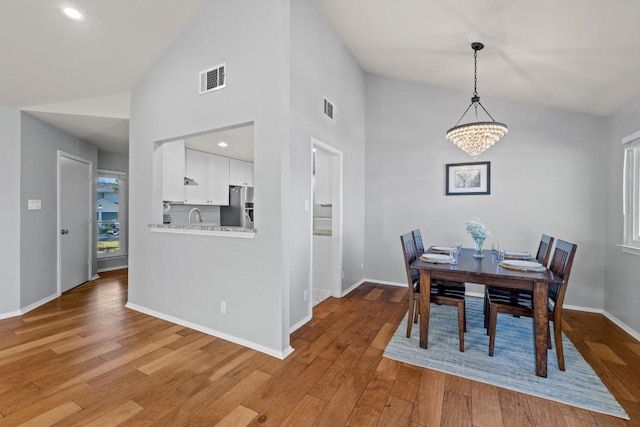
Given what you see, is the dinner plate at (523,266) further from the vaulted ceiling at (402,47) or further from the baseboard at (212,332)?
the baseboard at (212,332)

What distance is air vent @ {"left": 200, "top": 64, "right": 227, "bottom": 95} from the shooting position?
2.86m

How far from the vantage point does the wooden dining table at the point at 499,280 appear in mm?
2148

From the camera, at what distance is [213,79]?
2938 millimetres

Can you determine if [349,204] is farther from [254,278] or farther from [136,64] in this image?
[136,64]

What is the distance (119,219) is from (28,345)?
378cm

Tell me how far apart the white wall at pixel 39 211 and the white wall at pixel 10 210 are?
0.05 m

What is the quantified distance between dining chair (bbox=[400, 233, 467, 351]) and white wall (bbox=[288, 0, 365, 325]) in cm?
107

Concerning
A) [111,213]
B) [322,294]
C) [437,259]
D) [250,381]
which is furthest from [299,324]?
[111,213]

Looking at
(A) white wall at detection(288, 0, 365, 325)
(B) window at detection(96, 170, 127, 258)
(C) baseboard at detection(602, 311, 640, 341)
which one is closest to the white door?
(B) window at detection(96, 170, 127, 258)

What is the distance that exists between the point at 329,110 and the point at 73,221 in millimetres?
4265

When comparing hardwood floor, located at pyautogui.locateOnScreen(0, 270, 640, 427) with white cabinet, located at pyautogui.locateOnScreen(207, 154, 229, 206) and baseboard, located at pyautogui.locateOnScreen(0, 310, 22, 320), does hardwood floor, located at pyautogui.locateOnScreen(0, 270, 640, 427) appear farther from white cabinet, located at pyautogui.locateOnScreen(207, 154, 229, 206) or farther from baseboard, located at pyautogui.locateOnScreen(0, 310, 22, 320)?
white cabinet, located at pyautogui.locateOnScreen(207, 154, 229, 206)

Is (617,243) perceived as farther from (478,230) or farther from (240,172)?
(240,172)

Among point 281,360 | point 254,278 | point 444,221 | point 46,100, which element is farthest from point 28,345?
point 444,221

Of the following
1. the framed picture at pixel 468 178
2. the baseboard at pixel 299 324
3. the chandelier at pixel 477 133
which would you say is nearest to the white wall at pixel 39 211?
the baseboard at pixel 299 324
